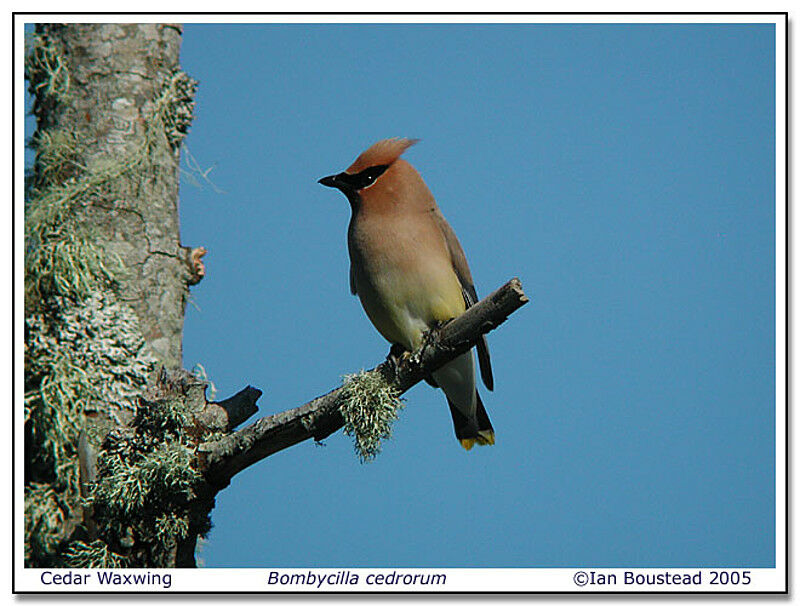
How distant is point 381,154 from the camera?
426 cm

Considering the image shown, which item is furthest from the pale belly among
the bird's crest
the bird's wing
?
the bird's crest

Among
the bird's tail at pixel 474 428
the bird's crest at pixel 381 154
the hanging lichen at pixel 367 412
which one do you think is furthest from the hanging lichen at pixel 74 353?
the bird's tail at pixel 474 428

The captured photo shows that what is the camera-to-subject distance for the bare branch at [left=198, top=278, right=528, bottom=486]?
126 inches

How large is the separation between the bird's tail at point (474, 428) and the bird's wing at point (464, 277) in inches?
10.2

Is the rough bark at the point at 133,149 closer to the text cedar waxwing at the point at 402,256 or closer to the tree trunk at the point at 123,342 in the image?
the tree trunk at the point at 123,342

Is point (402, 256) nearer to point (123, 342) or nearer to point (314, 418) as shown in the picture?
point (314, 418)

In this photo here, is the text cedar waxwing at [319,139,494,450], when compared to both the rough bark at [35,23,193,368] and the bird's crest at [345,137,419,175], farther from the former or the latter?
the rough bark at [35,23,193,368]

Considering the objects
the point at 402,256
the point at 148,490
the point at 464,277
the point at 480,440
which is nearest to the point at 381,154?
the point at 402,256

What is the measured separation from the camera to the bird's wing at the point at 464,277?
428 centimetres

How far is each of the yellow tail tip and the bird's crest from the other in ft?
4.74

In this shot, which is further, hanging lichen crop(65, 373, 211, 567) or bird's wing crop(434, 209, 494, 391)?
bird's wing crop(434, 209, 494, 391)
